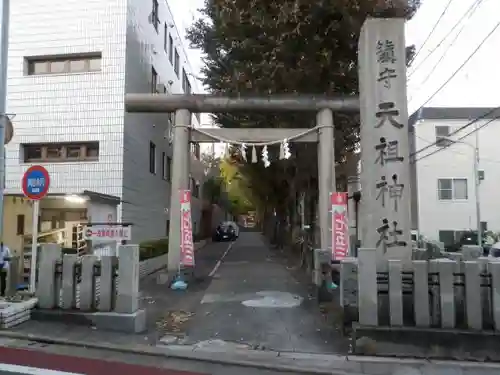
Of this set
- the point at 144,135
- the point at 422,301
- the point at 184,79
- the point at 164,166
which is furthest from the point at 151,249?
the point at 184,79

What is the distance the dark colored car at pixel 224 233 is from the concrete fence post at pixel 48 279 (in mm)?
33986

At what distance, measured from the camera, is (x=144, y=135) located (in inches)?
716

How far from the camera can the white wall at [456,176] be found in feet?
92.1

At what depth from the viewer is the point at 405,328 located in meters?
6.46

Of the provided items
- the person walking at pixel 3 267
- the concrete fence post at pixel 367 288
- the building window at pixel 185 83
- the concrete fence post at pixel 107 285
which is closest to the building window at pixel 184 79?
the building window at pixel 185 83

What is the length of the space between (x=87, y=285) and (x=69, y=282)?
36cm

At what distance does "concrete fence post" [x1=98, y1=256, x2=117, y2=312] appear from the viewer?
7.54 m

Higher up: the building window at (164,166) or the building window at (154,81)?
the building window at (154,81)

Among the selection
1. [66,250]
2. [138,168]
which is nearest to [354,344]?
[66,250]

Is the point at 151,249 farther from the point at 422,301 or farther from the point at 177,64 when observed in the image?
the point at 177,64

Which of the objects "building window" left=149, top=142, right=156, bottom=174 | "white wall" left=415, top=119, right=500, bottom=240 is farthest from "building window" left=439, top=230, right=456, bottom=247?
"building window" left=149, top=142, right=156, bottom=174

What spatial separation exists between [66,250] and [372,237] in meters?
8.44

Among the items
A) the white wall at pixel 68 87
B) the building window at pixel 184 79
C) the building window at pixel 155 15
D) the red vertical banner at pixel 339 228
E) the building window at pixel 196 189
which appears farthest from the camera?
the building window at pixel 196 189

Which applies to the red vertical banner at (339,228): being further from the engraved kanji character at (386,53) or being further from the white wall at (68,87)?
the white wall at (68,87)
